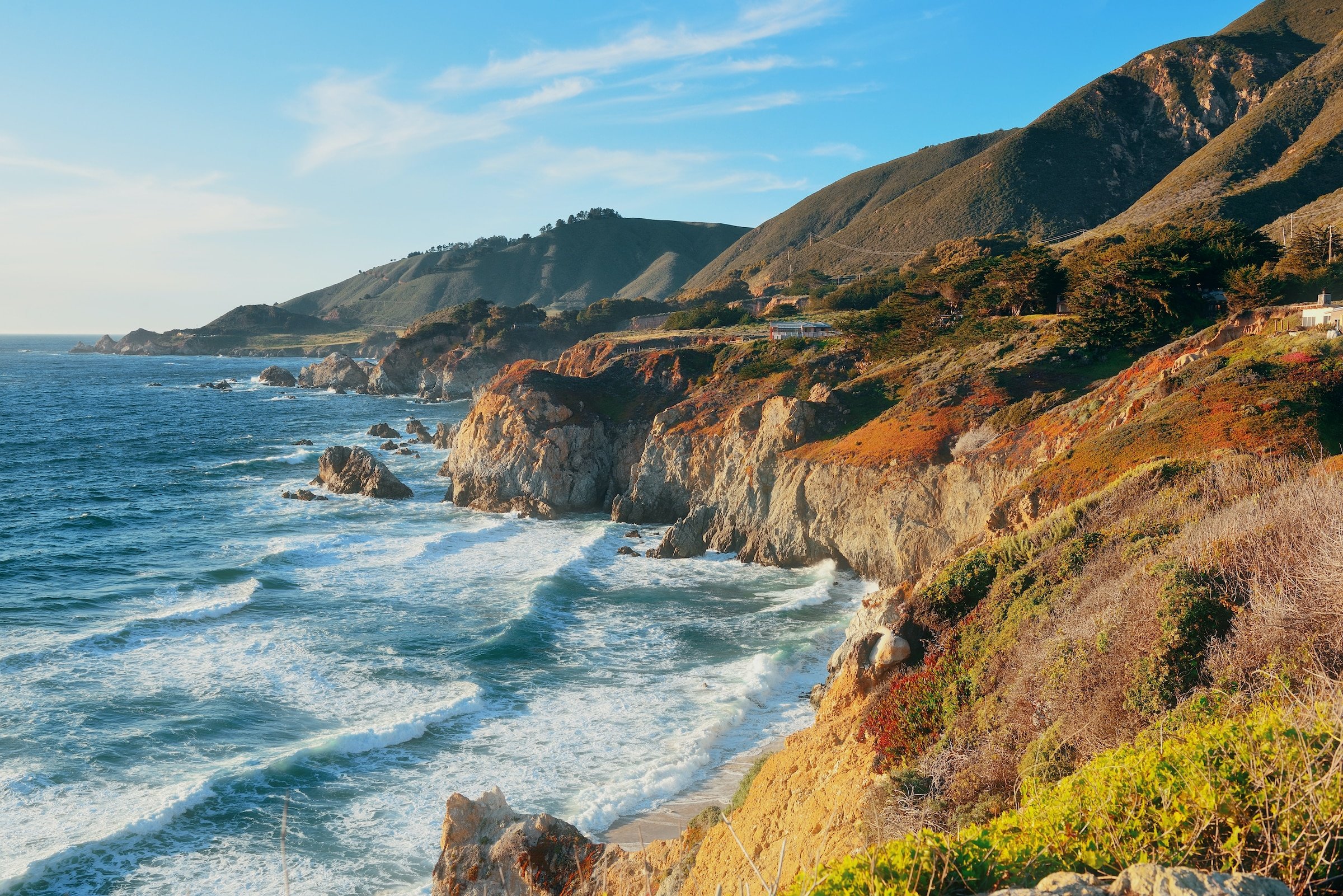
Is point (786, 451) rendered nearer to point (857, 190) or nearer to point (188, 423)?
point (188, 423)

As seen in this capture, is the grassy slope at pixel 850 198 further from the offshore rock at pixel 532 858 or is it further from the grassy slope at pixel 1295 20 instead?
the offshore rock at pixel 532 858

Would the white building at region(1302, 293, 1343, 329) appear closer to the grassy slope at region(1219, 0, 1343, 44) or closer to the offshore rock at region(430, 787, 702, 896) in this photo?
the offshore rock at region(430, 787, 702, 896)

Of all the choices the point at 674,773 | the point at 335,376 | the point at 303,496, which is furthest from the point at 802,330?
the point at 335,376

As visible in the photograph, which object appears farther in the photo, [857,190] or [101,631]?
[857,190]

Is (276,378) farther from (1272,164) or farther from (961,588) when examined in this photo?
(961,588)

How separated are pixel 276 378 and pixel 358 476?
84181 millimetres

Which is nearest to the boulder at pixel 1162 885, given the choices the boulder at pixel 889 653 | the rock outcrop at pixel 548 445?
the boulder at pixel 889 653

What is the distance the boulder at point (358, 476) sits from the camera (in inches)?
1722

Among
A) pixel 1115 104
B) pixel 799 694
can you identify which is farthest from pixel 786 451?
pixel 1115 104

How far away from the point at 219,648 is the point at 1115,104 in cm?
12301

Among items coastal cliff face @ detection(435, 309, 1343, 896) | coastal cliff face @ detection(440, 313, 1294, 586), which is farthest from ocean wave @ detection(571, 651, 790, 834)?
coastal cliff face @ detection(440, 313, 1294, 586)

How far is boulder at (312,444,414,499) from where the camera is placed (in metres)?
43.8

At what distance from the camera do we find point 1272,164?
76.6 meters

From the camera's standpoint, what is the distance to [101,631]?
942 inches
